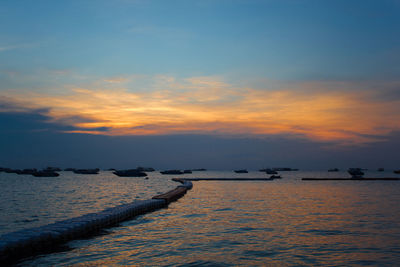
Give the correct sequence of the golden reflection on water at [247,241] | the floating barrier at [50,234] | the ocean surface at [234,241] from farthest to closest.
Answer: the floating barrier at [50,234]
the golden reflection on water at [247,241]
the ocean surface at [234,241]

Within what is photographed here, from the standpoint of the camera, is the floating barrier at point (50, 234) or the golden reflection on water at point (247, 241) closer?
the golden reflection on water at point (247, 241)

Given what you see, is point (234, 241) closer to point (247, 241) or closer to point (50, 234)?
point (247, 241)

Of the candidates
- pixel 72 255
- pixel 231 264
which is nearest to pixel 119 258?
pixel 72 255

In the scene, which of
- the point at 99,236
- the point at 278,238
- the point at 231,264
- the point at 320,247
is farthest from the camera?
the point at 99,236

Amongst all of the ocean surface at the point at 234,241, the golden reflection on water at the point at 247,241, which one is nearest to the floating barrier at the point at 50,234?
the ocean surface at the point at 234,241

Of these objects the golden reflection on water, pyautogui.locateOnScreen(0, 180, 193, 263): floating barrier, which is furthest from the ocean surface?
pyautogui.locateOnScreen(0, 180, 193, 263): floating barrier

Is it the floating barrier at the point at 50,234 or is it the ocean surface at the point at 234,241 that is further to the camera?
the floating barrier at the point at 50,234

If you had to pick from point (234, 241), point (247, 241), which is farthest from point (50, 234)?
point (247, 241)

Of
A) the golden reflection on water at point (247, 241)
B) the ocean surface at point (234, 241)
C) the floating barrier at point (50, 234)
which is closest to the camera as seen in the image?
the ocean surface at point (234, 241)

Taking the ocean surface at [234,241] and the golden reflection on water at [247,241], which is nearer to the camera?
the ocean surface at [234,241]

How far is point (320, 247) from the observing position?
1672cm

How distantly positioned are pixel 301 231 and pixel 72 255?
43.8 ft

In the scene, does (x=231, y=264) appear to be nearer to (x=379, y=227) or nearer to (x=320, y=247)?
(x=320, y=247)

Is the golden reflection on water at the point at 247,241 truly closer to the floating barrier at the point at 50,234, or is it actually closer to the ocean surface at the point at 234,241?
the ocean surface at the point at 234,241
